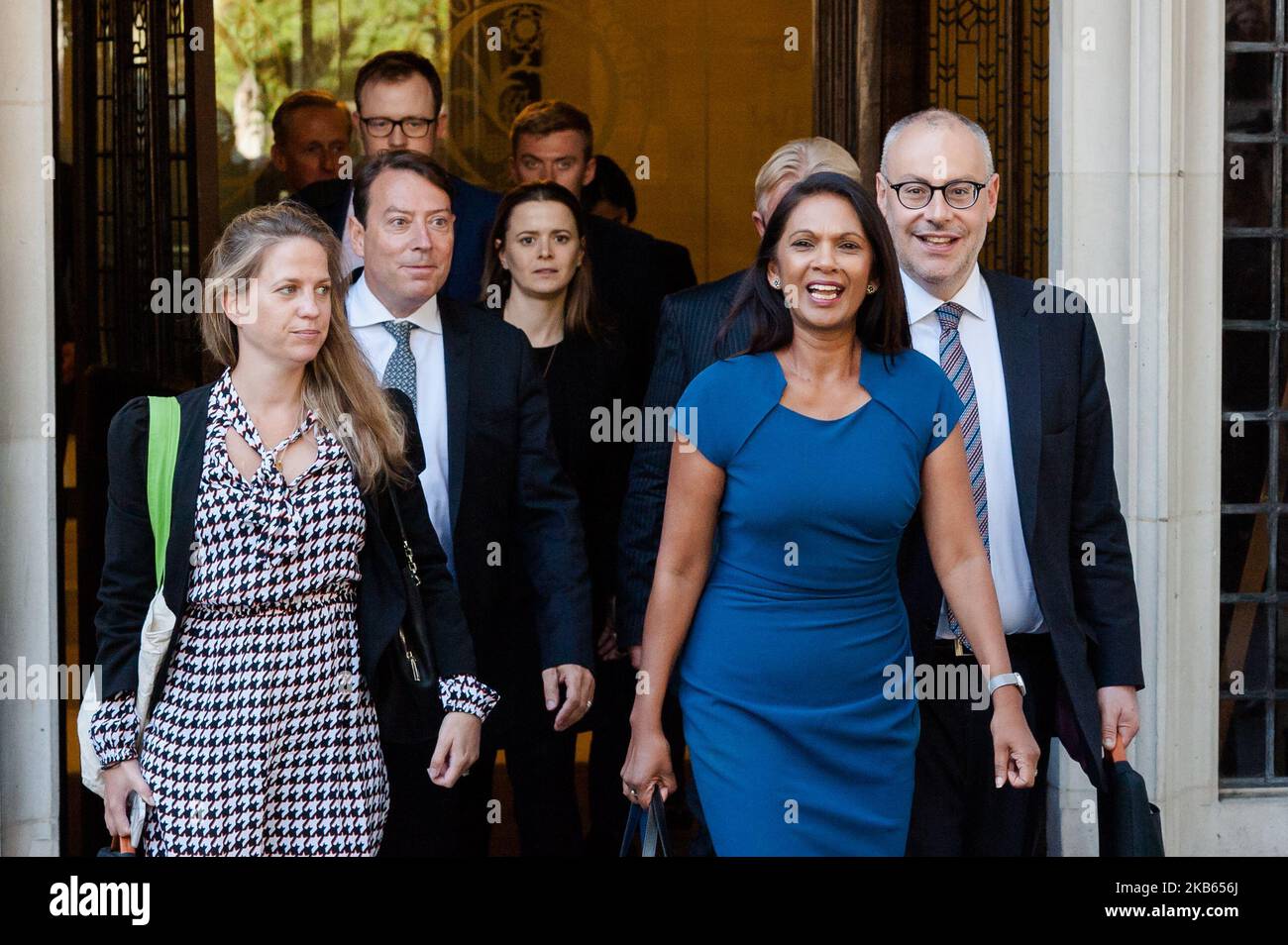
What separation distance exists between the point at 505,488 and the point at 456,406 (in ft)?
0.81

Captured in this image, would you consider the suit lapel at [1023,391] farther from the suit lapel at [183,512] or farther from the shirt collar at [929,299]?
the suit lapel at [183,512]

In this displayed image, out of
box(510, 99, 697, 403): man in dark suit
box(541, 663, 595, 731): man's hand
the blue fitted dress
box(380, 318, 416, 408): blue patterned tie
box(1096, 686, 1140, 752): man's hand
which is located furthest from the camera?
box(510, 99, 697, 403): man in dark suit

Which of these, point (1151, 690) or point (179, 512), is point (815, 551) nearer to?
point (179, 512)

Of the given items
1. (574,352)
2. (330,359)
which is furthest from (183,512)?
(574,352)

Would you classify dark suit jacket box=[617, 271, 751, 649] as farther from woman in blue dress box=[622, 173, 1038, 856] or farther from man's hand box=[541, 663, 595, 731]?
woman in blue dress box=[622, 173, 1038, 856]

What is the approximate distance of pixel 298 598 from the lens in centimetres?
355

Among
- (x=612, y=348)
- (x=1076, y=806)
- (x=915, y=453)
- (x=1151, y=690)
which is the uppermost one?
(x=612, y=348)

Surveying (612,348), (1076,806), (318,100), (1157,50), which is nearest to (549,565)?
(612,348)

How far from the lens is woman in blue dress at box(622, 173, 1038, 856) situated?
3.69m

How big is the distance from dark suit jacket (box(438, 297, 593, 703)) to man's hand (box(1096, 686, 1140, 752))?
1.27 meters

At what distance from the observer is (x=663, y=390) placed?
4.44 m

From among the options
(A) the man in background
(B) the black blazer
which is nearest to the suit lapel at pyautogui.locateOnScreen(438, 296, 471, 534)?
(B) the black blazer
